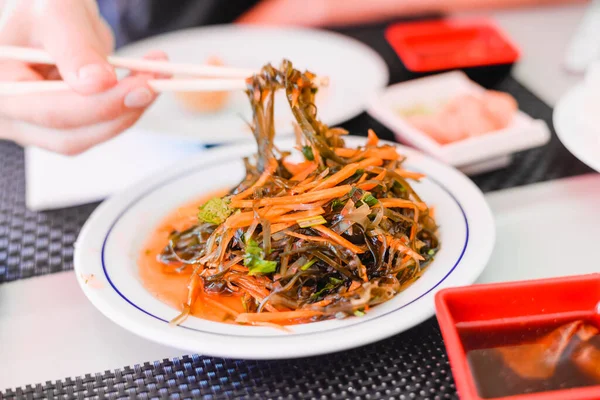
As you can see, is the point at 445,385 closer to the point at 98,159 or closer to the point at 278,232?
the point at 278,232

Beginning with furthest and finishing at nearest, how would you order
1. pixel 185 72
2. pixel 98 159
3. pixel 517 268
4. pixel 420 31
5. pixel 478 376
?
pixel 420 31, pixel 98 159, pixel 185 72, pixel 517 268, pixel 478 376

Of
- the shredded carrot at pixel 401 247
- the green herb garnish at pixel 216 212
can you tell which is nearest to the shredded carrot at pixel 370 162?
the shredded carrot at pixel 401 247

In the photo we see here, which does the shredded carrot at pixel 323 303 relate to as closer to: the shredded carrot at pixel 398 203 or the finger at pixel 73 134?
the shredded carrot at pixel 398 203

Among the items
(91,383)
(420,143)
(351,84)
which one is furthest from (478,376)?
(351,84)

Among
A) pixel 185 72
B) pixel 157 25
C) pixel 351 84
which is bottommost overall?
pixel 157 25

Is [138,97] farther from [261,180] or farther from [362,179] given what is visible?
[362,179]

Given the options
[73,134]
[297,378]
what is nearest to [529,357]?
[297,378]
